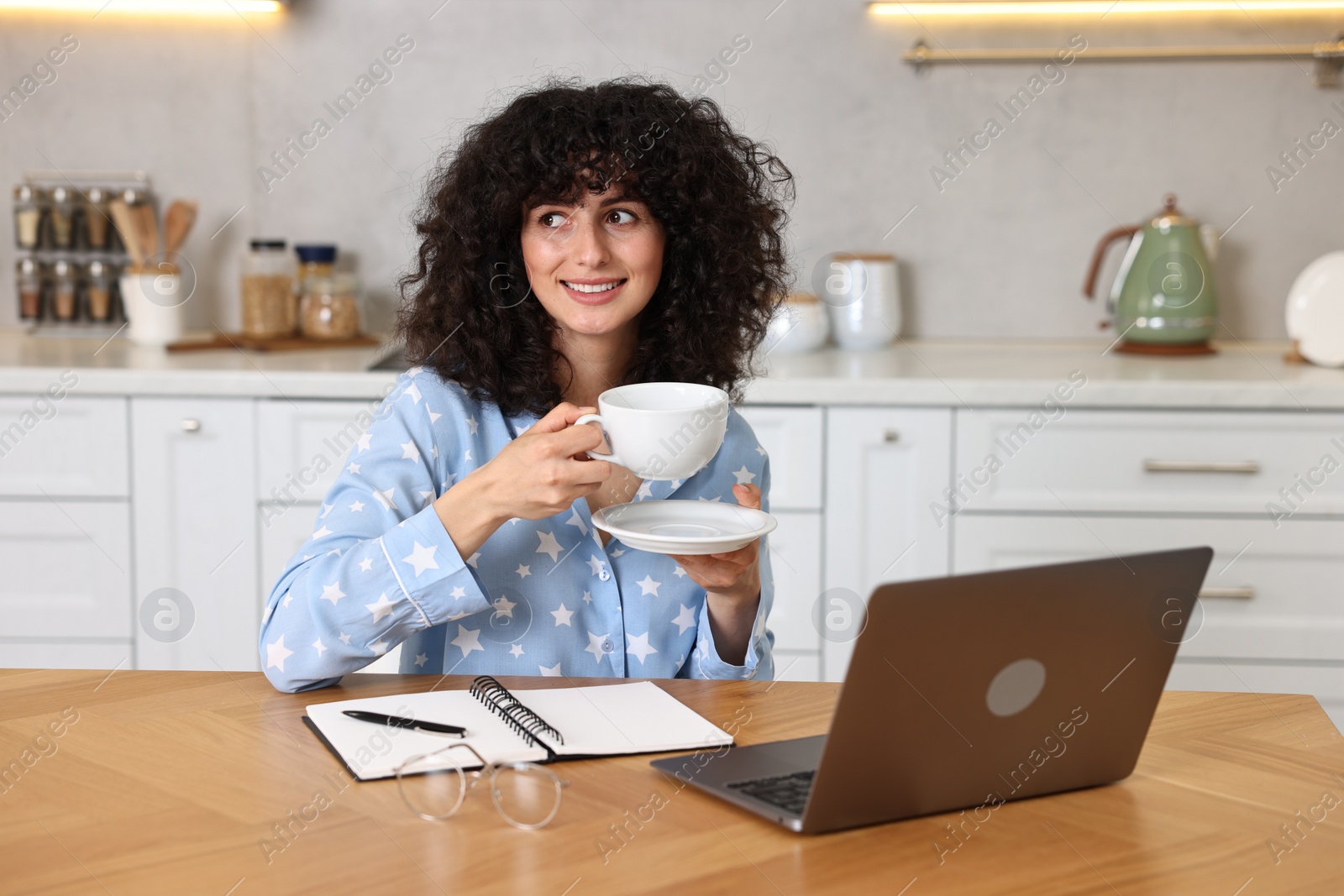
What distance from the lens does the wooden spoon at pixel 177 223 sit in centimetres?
260

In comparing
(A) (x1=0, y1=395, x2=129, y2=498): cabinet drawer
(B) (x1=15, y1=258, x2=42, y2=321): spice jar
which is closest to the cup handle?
(A) (x1=0, y1=395, x2=129, y2=498): cabinet drawer

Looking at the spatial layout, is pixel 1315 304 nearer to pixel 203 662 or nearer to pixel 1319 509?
pixel 1319 509

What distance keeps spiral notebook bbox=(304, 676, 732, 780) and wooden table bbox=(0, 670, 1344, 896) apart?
0.07ft

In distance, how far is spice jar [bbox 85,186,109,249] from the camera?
266cm

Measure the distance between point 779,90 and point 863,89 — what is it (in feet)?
0.60

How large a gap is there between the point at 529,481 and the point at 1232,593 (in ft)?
5.30

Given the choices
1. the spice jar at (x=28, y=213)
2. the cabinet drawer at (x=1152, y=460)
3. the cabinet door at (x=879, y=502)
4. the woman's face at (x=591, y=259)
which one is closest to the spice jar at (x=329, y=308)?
the spice jar at (x=28, y=213)

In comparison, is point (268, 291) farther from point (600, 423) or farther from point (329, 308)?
point (600, 423)

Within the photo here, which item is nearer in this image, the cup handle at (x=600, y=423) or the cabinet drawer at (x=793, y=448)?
the cup handle at (x=600, y=423)

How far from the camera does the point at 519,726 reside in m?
0.92

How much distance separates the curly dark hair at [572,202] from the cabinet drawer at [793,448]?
0.69 meters

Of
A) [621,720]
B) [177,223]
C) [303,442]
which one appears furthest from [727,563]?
[177,223]

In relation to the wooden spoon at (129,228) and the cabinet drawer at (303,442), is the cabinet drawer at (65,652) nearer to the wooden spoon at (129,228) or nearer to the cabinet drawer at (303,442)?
the cabinet drawer at (303,442)

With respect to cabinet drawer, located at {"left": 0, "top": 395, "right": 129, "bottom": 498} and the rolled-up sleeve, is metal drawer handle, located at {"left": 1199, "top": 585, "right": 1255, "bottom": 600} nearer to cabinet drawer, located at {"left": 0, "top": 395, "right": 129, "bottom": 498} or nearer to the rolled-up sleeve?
the rolled-up sleeve
